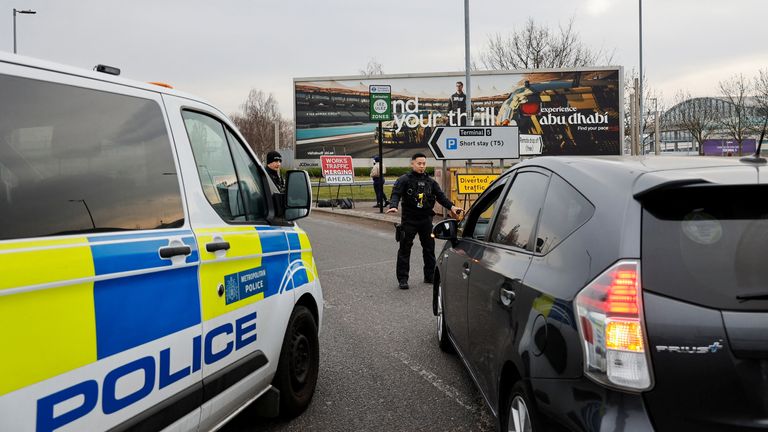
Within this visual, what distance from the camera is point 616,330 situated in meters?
2.00

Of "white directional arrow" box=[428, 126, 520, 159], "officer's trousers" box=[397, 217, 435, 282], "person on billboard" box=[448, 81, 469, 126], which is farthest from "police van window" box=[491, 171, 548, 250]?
"person on billboard" box=[448, 81, 469, 126]

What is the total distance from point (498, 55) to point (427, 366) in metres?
47.1

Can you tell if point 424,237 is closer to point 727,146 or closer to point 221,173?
point 221,173

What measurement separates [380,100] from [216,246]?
17.0 m

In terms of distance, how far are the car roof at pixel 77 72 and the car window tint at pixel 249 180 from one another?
0.58m

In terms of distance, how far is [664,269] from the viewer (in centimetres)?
202

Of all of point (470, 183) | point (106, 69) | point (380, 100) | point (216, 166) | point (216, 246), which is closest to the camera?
point (106, 69)

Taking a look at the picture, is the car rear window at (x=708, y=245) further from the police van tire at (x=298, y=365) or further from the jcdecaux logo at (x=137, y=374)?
the police van tire at (x=298, y=365)

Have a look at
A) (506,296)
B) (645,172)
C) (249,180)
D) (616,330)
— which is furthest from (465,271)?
(616,330)

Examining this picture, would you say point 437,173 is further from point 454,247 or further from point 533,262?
point 533,262

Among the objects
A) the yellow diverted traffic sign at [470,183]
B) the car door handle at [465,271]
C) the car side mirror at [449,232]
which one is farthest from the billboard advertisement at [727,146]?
the car door handle at [465,271]

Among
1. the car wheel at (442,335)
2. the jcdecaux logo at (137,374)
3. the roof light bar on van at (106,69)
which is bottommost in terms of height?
the car wheel at (442,335)

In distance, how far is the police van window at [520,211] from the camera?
3.04m

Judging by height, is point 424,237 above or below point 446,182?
below
